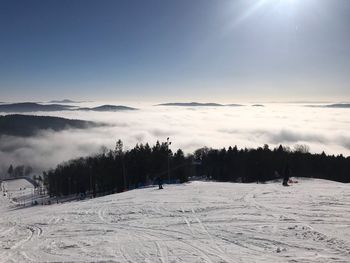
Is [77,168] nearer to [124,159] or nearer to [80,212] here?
[124,159]

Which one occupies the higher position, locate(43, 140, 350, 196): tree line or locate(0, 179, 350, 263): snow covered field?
locate(0, 179, 350, 263): snow covered field

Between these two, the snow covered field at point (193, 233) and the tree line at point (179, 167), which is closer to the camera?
the snow covered field at point (193, 233)

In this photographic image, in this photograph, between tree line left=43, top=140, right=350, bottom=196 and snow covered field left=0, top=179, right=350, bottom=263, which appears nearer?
snow covered field left=0, top=179, right=350, bottom=263

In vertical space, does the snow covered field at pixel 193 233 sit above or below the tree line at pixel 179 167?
above

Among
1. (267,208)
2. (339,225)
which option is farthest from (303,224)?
(267,208)

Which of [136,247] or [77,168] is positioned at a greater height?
[136,247]
